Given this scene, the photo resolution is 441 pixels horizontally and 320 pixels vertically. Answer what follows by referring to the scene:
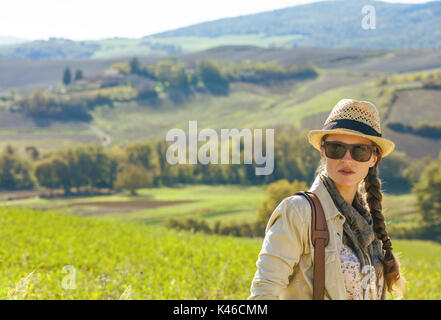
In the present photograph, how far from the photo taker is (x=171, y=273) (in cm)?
1188

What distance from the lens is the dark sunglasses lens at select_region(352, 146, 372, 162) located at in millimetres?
3555

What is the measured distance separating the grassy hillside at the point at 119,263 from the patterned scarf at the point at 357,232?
4.68 meters

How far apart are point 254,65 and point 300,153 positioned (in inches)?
2947

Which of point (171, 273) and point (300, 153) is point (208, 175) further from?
point (171, 273)

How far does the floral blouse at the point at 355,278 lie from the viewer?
334 centimetres

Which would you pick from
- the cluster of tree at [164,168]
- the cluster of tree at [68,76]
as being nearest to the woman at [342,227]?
the cluster of tree at [164,168]

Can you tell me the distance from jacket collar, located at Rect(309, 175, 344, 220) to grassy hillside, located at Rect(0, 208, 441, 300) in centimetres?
487

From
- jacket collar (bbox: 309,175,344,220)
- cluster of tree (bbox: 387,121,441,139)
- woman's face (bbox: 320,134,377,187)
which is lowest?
cluster of tree (bbox: 387,121,441,139)

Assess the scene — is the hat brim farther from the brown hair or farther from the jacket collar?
the jacket collar

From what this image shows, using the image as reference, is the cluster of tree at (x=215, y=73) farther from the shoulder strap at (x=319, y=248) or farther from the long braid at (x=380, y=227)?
the shoulder strap at (x=319, y=248)

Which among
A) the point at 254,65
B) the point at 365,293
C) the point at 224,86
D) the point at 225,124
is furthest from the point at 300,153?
the point at 365,293

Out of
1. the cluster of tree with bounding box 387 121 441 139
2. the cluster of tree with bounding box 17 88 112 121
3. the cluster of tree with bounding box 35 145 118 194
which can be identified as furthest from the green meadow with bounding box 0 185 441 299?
the cluster of tree with bounding box 17 88 112 121

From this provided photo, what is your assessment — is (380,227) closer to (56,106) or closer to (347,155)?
(347,155)

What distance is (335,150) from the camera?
3.56m
